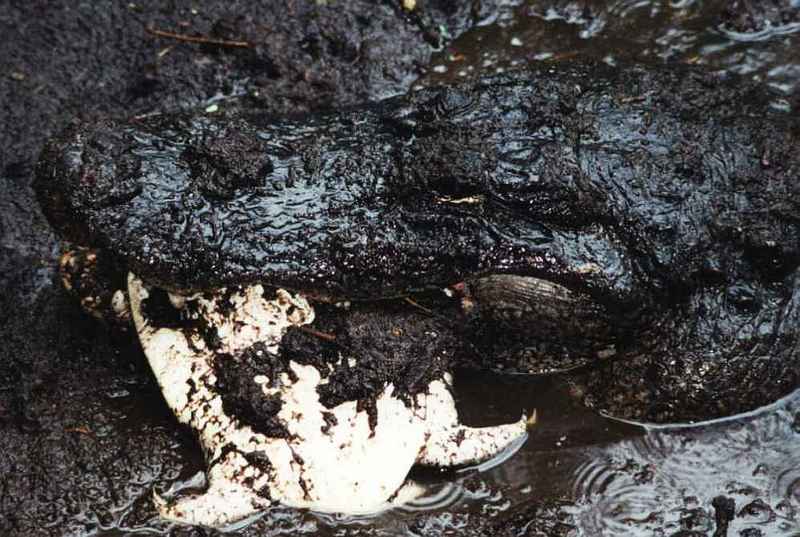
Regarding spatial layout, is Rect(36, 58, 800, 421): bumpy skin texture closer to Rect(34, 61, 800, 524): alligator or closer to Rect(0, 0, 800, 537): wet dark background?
Rect(34, 61, 800, 524): alligator

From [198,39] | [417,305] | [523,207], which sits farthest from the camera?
[198,39]

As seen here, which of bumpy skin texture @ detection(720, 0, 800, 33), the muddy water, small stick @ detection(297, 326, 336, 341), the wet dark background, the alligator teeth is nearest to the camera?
the alligator teeth

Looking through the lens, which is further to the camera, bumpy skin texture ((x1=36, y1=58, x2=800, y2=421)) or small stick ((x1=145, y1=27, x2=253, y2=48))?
small stick ((x1=145, y1=27, x2=253, y2=48))

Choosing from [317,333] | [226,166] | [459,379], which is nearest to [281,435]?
[317,333]

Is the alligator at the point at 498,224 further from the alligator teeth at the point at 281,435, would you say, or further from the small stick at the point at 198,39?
the small stick at the point at 198,39

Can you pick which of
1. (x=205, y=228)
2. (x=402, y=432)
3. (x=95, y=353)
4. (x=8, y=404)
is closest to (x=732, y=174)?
(x=402, y=432)

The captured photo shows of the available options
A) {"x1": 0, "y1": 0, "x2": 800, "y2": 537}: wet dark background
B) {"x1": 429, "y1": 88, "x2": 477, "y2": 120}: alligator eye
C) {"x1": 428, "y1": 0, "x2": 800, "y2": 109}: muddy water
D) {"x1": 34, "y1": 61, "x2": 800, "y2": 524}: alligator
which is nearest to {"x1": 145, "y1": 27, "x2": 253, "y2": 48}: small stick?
{"x1": 0, "y1": 0, "x2": 800, "y2": 537}: wet dark background

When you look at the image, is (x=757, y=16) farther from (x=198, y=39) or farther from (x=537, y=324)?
(x=198, y=39)
